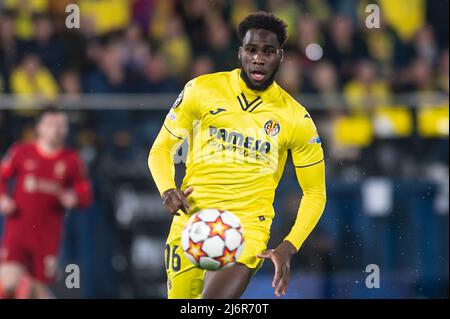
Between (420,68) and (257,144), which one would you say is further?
(420,68)

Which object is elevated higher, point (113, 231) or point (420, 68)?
point (420, 68)

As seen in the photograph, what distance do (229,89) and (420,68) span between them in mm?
5703

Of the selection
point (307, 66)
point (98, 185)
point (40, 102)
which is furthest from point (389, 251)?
point (40, 102)

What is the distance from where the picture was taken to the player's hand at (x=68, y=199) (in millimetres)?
10943

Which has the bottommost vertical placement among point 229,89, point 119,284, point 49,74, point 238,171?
point 119,284

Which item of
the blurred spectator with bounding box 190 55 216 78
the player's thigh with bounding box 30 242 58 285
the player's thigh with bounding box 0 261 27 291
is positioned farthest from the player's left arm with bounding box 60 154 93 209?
the blurred spectator with bounding box 190 55 216 78

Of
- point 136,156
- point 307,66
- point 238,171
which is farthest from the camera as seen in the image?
point 307,66

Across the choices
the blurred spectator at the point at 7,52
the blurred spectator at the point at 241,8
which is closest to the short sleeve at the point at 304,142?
the blurred spectator at the point at 7,52

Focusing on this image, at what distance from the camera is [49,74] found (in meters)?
11.6

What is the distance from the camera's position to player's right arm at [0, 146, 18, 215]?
432 inches

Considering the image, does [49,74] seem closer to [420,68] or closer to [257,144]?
[420,68]

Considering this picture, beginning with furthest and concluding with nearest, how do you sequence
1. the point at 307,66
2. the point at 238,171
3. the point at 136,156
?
the point at 307,66 < the point at 136,156 < the point at 238,171

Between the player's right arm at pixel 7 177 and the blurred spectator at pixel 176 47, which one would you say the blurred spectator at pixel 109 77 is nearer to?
the blurred spectator at pixel 176 47

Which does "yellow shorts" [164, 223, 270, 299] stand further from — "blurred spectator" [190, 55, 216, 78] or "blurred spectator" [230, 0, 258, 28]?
"blurred spectator" [230, 0, 258, 28]
